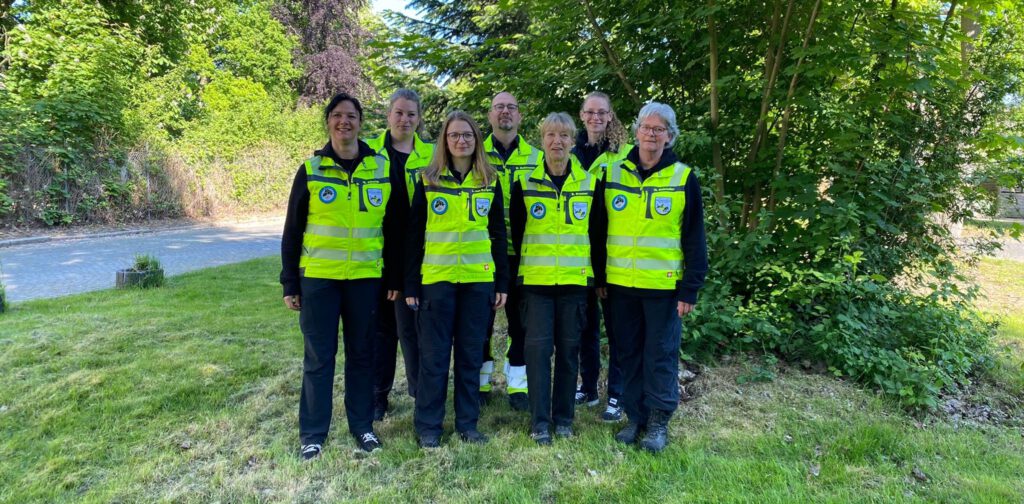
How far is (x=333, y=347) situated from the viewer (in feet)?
11.2

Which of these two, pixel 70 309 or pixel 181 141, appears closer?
pixel 70 309

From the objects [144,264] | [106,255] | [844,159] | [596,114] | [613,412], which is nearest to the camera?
[596,114]

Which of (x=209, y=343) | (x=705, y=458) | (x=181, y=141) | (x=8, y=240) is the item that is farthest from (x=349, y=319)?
(x=181, y=141)

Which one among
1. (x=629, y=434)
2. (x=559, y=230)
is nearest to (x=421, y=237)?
(x=559, y=230)

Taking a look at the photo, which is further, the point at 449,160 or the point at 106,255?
the point at 106,255

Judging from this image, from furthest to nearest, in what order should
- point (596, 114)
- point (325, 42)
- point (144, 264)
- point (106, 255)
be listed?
point (325, 42) → point (106, 255) → point (144, 264) → point (596, 114)

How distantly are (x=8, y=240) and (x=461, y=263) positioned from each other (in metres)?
13.0

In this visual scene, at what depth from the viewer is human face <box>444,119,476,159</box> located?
3338mm

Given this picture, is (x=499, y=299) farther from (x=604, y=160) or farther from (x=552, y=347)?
(x=604, y=160)

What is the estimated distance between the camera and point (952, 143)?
16.1ft

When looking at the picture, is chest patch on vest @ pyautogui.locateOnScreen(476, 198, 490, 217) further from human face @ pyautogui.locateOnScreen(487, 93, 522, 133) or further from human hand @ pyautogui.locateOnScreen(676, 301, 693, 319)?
human hand @ pyautogui.locateOnScreen(676, 301, 693, 319)

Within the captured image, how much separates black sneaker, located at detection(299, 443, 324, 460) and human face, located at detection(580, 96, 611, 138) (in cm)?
261

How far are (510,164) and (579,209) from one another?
717 mm

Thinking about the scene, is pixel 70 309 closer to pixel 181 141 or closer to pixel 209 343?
pixel 209 343
